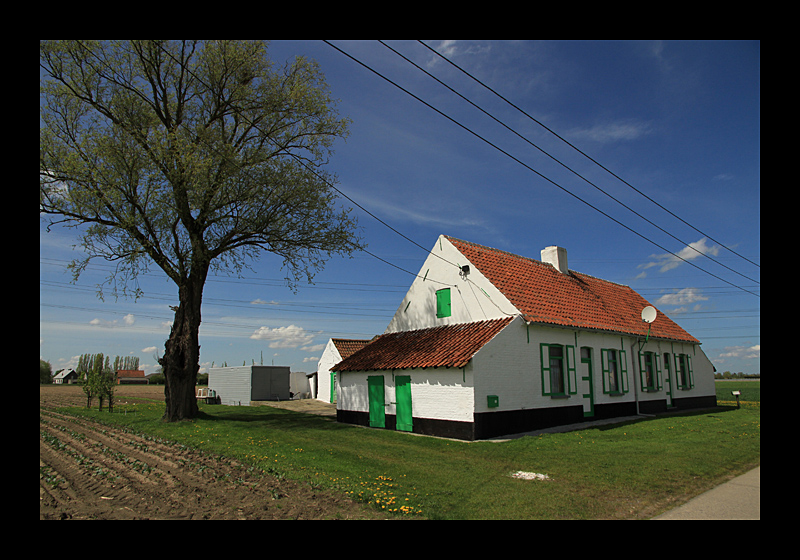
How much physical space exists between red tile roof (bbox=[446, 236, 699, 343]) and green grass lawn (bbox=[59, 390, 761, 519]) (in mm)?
4635

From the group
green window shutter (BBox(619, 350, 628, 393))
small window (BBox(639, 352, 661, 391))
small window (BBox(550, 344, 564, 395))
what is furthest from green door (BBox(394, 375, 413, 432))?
small window (BBox(639, 352, 661, 391))

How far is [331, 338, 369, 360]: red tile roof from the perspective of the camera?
3488 centimetres

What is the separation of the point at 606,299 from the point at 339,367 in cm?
1489

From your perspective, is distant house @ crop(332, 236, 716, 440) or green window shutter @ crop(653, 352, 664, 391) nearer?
distant house @ crop(332, 236, 716, 440)

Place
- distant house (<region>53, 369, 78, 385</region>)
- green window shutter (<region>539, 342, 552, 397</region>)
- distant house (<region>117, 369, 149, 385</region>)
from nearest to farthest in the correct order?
1. green window shutter (<region>539, 342, 552, 397</region>)
2. distant house (<region>53, 369, 78, 385</region>)
3. distant house (<region>117, 369, 149, 385</region>)

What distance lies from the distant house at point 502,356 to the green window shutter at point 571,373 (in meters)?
0.06

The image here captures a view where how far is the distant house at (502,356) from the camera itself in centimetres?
1542

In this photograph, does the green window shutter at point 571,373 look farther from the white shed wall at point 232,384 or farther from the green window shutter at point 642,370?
the white shed wall at point 232,384

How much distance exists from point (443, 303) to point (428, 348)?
2.84m

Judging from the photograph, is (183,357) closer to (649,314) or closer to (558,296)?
(558,296)

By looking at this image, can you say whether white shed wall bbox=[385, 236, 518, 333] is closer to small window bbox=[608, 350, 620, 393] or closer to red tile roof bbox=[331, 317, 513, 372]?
red tile roof bbox=[331, 317, 513, 372]

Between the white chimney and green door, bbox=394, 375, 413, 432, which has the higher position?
the white chimney

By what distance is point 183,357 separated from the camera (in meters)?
19.0

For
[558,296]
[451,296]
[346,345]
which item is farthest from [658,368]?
[346,345]
